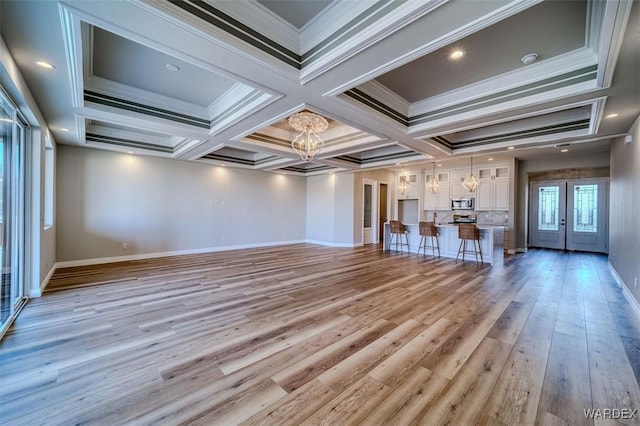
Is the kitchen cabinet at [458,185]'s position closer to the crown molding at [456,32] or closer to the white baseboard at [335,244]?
→ the white baseboard at [335,244]

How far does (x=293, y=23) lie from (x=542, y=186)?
1017cm

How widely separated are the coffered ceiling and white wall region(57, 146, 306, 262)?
1.14 meters

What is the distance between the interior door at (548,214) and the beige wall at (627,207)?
392cm

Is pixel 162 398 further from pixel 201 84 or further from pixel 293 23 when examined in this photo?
pixel 201 84

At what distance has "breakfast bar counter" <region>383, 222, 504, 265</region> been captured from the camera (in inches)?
245

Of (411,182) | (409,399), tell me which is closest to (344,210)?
(411,182)

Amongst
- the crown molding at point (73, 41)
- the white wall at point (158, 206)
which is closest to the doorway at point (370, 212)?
the white wall at point (158, 206)

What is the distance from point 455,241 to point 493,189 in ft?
8.09

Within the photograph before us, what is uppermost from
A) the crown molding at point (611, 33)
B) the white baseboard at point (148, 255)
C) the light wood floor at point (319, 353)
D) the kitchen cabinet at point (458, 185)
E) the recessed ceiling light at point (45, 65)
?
the recessed ceiling light at point (45, 65)

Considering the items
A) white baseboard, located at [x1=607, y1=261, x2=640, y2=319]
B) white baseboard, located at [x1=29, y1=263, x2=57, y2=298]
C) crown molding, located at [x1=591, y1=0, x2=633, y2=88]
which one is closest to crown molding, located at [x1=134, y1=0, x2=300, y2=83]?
crown molding, located at [x1=591, y1=0, x2=633, y2=88]

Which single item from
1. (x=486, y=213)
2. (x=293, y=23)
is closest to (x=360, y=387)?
(x=293, y=23)

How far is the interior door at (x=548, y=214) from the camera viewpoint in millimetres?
8604

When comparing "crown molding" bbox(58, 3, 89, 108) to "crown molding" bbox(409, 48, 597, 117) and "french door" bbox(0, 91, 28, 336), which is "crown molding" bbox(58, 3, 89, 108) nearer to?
"french door" bbox(0, 91, 28, 336)

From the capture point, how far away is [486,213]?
845 centimetres
